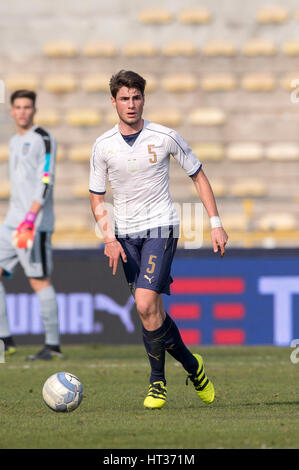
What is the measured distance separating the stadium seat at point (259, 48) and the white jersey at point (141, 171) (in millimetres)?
10355

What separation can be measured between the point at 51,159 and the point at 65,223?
5574mm

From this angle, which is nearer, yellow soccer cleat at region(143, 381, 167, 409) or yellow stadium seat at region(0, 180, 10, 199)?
yellow soccer cleat at region(143, 381, 167, 409)

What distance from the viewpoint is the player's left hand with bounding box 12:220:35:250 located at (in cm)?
912

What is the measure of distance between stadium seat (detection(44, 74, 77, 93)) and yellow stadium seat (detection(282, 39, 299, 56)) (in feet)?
11.3

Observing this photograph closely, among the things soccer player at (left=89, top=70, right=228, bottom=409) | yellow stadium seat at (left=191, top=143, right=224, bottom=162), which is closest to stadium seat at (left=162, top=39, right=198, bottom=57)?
yellow stadium seat at (left=191, top=143, right=224, bottom=162)

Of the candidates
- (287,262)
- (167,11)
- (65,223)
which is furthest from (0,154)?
(287,262)

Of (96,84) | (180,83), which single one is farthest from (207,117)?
(96,84)

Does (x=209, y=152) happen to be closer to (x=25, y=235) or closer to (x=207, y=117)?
(x=207, y=117)

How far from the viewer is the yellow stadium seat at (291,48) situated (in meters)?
16.2

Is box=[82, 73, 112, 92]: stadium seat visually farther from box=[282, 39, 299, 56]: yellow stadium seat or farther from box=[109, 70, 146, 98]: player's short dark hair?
box=[109, 70, 146, 98]: player's short dark hair

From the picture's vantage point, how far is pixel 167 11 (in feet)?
54.9

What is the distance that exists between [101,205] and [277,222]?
874cm

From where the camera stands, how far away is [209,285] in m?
11.4

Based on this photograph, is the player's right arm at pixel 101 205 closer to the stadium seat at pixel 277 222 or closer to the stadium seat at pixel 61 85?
the stadium seat at pixel 277 222
